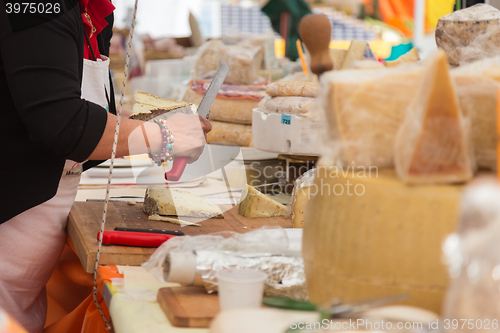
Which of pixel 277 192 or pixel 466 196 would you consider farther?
pixel 277 192

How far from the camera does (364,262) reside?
25.6 inches

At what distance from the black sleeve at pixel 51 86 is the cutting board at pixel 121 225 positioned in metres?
0.22

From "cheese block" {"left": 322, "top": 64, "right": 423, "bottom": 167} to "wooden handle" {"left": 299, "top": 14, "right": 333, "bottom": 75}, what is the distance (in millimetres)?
118

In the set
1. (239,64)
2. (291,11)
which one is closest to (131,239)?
(239,64)

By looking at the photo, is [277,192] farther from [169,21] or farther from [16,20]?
[169,21]

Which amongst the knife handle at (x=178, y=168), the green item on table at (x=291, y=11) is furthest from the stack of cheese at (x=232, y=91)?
the green item on table at (x=291, y=11)

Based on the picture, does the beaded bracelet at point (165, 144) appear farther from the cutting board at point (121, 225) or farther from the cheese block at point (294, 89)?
the cheese block at point (294, 89)

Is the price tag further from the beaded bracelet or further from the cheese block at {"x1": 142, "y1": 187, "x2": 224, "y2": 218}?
the beaded bracelet

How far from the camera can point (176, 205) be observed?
4.50 feet

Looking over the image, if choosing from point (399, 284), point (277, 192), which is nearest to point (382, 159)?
point (399, 284)

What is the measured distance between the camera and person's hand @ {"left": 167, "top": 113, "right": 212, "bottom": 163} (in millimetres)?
1211

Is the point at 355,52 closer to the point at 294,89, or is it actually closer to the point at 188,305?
the point at 294,89

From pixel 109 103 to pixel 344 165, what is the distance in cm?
98

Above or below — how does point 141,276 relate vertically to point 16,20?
below
